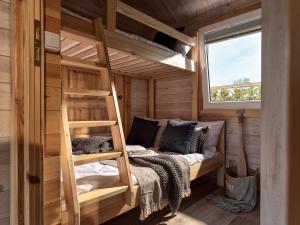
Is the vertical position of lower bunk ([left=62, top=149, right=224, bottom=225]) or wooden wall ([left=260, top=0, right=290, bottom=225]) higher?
wooden wall ([left=260, top=0, right=290, bottom=225])

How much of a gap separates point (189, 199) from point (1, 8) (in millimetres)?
2526

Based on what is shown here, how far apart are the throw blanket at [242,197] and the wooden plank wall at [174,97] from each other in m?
1.28

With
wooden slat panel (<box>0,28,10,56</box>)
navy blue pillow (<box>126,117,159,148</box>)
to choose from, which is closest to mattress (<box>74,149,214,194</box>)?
wooden slat panel (<box>0,28,10,56</box>)

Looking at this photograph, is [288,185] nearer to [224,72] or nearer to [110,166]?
[110,166]

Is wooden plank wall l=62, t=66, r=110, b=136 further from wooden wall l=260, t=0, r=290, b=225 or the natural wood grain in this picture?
wooden wall l=260, t=0, r=290, b=225

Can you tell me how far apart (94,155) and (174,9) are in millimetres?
2704

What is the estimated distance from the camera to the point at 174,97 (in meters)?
3.65

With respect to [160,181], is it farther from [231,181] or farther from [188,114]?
[188,114]

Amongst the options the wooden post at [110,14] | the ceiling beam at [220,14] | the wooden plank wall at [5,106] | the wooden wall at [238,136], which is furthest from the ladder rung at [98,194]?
the ceiling beam at [220,14]

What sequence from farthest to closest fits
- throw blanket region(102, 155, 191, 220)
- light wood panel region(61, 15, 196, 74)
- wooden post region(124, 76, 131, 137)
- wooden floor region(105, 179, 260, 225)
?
1. wooden post region(124, 76, 131, 137)
2. wooden floor region(105, 179, 260, 225)
3. throw blanket region(102, 155, 191, 220)
4. light wood panel region(61, 15, 196, 74)

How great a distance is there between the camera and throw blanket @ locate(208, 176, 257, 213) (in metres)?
2.38

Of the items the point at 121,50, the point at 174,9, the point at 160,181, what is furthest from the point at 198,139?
the point at 174,9

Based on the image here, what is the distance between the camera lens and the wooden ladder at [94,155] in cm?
129

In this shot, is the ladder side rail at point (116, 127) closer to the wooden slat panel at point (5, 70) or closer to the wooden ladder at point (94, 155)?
the wooden ladder at point (94, 155)
